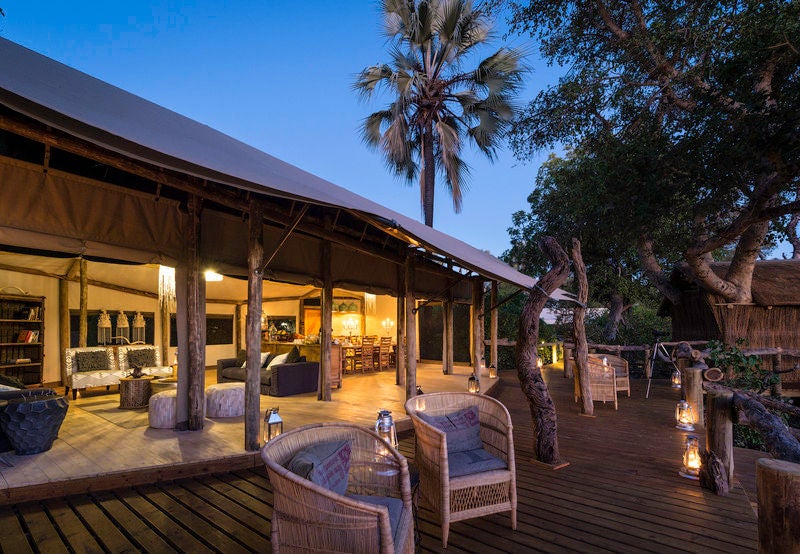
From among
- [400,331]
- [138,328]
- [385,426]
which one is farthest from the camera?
[138,328]

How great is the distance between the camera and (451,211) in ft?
37.2

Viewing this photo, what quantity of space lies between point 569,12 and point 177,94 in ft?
303

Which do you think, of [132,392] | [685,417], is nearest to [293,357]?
[132,392]

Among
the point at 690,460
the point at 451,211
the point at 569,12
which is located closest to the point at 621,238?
the point at 451,211

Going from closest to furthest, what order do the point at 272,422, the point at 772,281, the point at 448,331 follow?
the point at 272,422 < the point at 772,281 < the point at 448,331

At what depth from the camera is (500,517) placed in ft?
9.97

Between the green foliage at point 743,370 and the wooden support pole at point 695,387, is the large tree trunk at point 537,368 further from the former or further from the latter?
the green foliage at point 743,370

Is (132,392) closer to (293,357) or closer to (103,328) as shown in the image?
(293,357)

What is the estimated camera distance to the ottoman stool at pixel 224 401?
556cm

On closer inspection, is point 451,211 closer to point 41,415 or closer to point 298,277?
point 298,277

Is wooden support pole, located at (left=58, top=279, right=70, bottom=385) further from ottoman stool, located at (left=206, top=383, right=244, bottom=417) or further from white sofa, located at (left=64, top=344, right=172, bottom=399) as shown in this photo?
ottoman stool, located at (left=206, top=383, right=244, bottom=417)

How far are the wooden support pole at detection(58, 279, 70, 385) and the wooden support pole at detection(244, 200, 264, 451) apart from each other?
20.9 ft

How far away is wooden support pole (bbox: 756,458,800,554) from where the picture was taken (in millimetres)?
1503

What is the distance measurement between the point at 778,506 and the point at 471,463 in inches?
69.3
